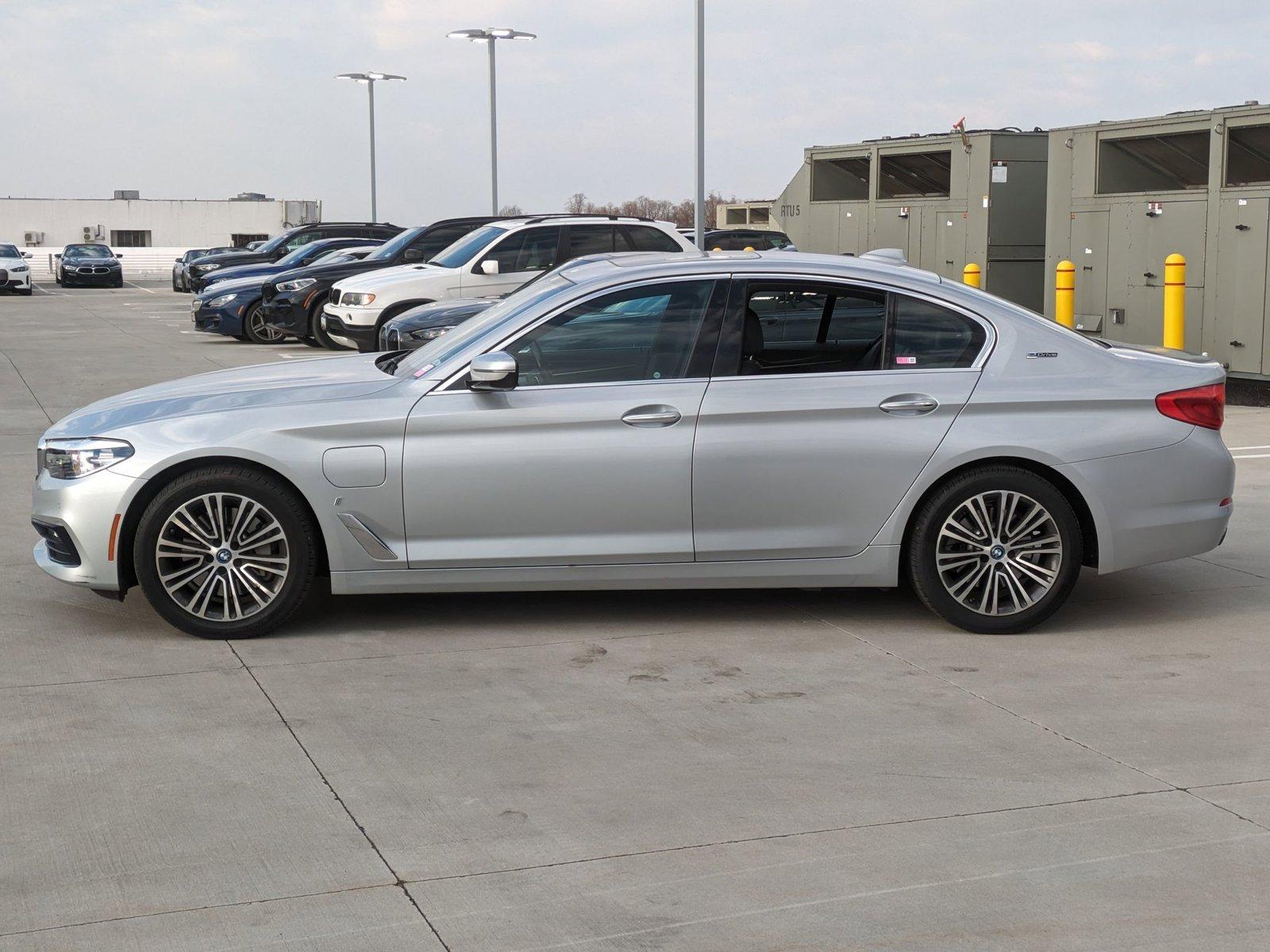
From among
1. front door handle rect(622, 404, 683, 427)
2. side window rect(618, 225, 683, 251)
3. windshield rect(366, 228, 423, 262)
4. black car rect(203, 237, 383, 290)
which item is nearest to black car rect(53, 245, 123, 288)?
black car rect(203, 237, 383, 290)

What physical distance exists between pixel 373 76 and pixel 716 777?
154 ft

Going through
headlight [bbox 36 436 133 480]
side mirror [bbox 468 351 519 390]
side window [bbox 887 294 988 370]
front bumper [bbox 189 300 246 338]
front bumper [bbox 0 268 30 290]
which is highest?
front bumper [bbox 0 268 30 290]

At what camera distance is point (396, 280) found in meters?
18.0

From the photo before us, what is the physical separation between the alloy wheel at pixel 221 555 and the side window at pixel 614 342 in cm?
121

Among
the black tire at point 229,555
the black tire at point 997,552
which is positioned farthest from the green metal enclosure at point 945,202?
the black tire at point 229,555

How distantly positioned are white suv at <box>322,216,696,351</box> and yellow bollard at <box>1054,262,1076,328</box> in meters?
4.00

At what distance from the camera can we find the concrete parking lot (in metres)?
3.70

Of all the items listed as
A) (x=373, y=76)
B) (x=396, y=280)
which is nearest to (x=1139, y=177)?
(x=396, y=280)

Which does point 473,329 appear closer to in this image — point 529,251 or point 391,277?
point 529,251

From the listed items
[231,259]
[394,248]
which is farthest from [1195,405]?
[231,259]

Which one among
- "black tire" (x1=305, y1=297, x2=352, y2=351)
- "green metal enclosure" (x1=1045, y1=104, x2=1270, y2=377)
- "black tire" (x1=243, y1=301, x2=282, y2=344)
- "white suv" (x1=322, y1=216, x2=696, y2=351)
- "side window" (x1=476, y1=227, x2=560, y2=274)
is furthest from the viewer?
"black tire" (x1=243, y1=301, x2=282, y2=344)

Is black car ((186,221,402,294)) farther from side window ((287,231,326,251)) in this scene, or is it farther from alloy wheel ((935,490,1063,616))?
alloy wheel ((935,490,1063,616))

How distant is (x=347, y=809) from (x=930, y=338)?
3.24 m

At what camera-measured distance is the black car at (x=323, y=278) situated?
67.9ft
